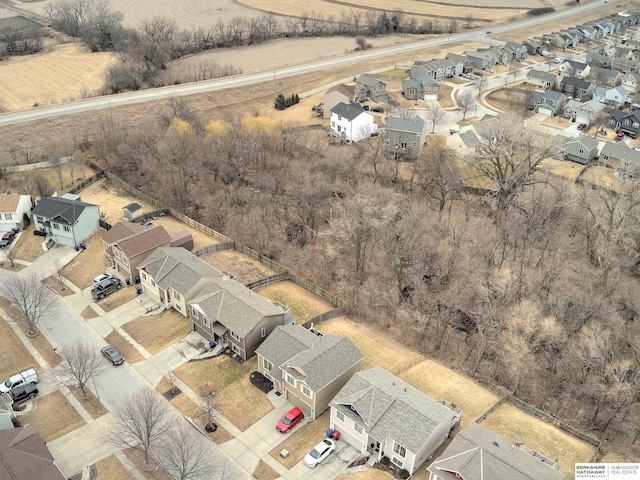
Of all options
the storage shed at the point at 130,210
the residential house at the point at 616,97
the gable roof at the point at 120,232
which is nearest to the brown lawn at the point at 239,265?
the gable roof at the point at 120,232

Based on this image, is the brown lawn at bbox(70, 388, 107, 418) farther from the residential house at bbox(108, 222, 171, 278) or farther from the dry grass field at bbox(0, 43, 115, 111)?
the dry grass field at bbox(0, 43, 115, 111)

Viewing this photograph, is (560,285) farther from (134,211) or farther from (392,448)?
(134,211)

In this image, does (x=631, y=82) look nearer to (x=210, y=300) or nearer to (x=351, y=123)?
(x=351, y=123)

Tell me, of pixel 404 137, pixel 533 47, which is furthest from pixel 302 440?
pixel 533 47

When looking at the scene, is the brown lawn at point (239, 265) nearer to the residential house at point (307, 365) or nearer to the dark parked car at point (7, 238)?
the residential house at point (307, 365)

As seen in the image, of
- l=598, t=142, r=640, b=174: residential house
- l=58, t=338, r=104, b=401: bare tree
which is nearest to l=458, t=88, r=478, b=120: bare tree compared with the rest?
l=598, t=142, r=640, b=174: residential house

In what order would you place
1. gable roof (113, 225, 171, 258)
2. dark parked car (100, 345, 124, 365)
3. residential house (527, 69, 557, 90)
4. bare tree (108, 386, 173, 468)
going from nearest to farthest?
1. bare tree (108, 386, 173, 468)
2. dark parked car (100, 345, 124, 365)
3. gable roof (113, 225, 171, 258)
4. residential house (527, 69, 557, 90)
